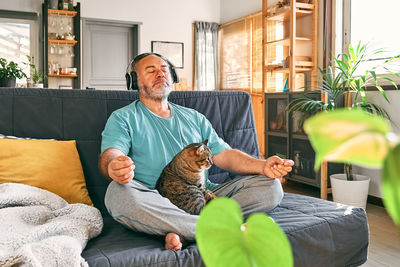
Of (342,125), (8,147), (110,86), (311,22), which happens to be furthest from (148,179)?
(110,86)

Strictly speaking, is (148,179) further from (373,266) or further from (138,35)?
(138,35)

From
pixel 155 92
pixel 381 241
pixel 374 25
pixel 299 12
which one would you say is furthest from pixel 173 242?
pixel 299 12

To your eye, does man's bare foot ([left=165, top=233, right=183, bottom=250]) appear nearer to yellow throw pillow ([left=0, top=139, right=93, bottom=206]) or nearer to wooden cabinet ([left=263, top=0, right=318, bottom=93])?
yellow throw pillow ([left=0, top=139, right=93, bottom=206])

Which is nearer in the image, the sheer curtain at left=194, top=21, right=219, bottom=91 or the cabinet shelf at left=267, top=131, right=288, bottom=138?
the cabinet shelf at left=267, top=131, right=288, bottom=138

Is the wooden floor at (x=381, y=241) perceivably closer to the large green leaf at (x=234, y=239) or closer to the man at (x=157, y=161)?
the man at (x=157, y=161)

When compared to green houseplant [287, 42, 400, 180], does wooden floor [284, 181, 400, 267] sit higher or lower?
lower

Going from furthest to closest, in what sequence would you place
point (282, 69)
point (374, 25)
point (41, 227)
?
point (282, 69)
point (374, 25)
point (41, 227)

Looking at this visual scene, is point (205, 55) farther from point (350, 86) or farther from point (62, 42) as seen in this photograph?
point (350, 86)

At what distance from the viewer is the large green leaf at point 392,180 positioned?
134 millimetres

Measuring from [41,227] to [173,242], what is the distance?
0.43 m

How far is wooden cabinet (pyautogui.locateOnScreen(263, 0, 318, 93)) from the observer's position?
4.27 meters

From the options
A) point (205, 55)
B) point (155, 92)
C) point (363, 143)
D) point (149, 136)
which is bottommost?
point (149, 136)

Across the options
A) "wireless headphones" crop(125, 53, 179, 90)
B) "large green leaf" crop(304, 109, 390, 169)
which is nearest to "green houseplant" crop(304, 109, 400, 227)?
"large green leaf" crop(304, 109, 390, 169)

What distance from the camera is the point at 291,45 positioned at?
4.25 meters
